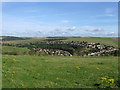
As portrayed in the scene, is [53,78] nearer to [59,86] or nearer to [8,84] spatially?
[59,86]

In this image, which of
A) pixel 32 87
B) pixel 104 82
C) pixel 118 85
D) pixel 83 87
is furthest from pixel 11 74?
pixel 118 85

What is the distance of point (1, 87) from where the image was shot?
8148mm

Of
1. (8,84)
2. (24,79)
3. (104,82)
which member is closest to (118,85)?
(104,82)

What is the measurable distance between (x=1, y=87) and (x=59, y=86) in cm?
400

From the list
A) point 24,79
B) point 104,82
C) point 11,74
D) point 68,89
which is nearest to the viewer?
point 68,89

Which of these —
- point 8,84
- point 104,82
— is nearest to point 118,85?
point 104,82

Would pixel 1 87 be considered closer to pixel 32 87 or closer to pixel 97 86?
pixel 32 87

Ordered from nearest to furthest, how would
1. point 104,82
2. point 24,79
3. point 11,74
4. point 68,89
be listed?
point 68,89, point 104,82, point 24,79, point 11,74

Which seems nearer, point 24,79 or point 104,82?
point 104,82

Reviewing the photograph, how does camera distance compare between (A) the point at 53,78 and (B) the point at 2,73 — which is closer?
(A) the point at 53,78

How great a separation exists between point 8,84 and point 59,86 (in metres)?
3.68

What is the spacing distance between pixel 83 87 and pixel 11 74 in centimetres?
635

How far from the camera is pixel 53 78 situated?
10.0 metres

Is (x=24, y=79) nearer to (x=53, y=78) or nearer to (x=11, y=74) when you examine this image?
(x=11, y=74)
